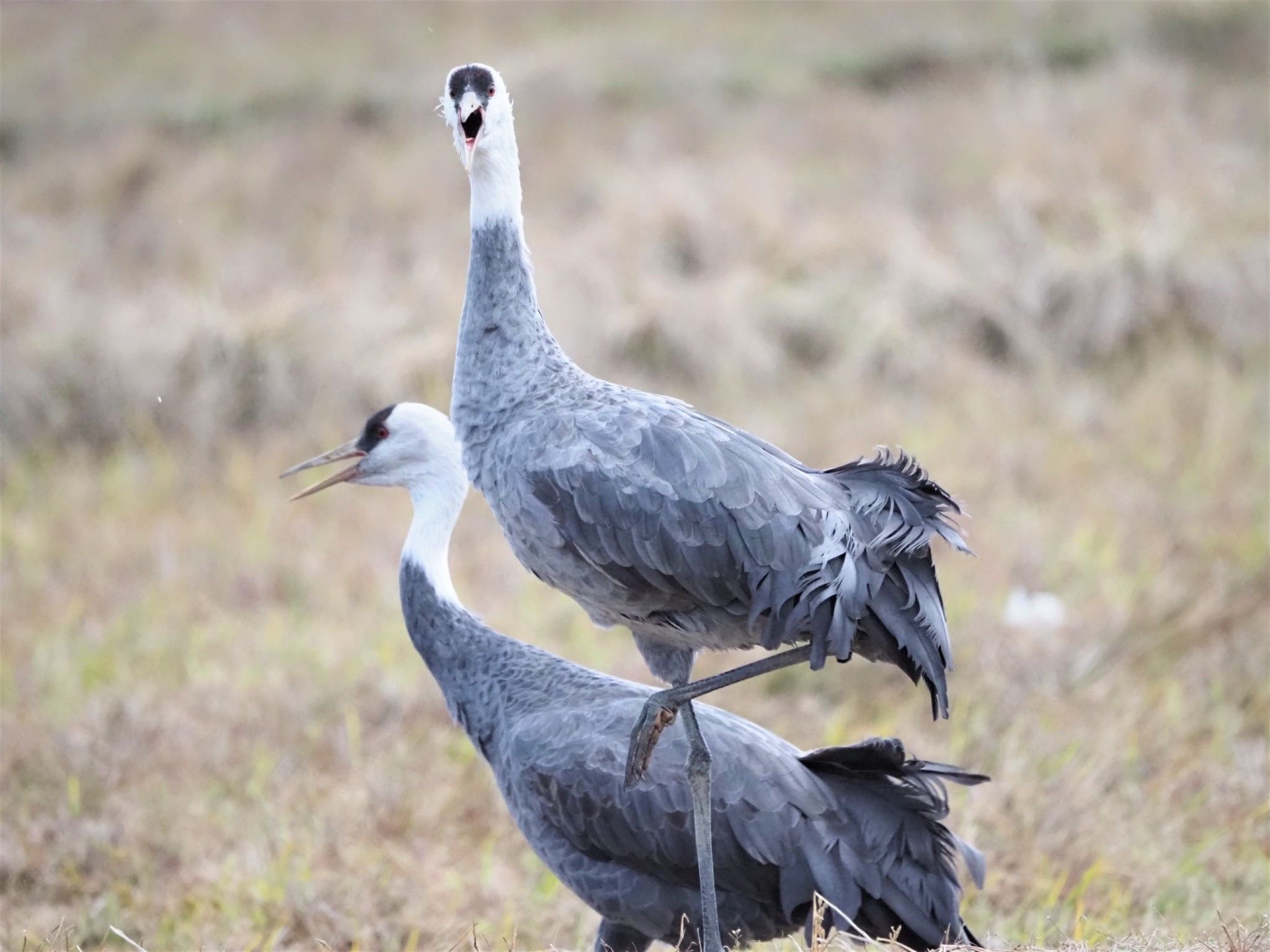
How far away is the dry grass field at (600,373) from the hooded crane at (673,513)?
2.50 feet

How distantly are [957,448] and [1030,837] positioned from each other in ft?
12.7

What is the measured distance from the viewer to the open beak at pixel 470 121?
11.1 feet

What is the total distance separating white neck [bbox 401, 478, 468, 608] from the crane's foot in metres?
1.02

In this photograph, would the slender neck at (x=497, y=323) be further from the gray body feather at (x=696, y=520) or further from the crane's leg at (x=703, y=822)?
the crane's leg at (x=703, y=822)

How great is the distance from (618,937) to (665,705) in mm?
895

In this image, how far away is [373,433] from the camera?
4473mm

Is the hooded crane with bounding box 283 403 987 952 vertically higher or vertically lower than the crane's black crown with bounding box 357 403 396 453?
lower

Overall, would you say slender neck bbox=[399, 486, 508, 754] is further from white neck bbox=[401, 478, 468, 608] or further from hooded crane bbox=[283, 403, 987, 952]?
hooded crane bbox=[283, 403, 987, 952]

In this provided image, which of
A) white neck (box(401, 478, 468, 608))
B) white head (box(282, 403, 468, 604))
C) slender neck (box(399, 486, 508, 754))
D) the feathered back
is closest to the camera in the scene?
the feathered back

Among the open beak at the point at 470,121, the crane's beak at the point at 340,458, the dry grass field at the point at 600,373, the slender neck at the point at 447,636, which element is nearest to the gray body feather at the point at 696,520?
the open beak at the point at 470,121

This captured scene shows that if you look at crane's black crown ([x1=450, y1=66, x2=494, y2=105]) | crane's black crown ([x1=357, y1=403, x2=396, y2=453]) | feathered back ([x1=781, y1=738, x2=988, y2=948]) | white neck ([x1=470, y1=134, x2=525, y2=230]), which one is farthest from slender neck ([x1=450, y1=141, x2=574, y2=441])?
feathered back ([x1=781, y1=738, x2=988, y2=948])

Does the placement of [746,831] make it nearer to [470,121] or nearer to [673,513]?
[673,513]

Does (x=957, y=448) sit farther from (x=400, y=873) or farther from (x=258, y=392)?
(x=400, y=873)

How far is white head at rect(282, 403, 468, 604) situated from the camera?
437 cm
